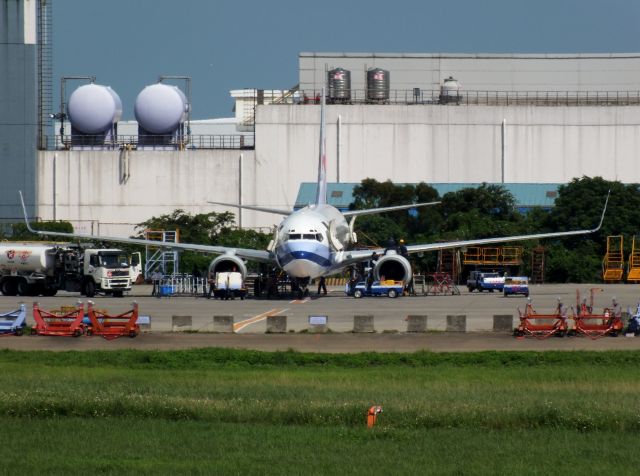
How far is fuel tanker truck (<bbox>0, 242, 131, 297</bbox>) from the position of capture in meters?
67.4

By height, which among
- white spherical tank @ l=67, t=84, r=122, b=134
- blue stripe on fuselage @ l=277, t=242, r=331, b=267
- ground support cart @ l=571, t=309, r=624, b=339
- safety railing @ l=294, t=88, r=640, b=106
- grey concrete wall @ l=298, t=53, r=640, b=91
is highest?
grey concrete wall @ l=298, t=53, r=640, b=91

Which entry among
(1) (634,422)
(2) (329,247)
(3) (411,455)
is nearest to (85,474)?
(3) (411,455)

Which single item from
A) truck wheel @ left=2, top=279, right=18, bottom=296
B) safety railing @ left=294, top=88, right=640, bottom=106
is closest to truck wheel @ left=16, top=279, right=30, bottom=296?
truck wheel @ left=2, top=279, right=18, bottom=296

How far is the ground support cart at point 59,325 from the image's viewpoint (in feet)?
135

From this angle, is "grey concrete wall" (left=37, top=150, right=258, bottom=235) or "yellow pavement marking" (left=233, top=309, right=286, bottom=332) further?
"grey concrete wall" (left=37, top=150, right=258, bottom=235)

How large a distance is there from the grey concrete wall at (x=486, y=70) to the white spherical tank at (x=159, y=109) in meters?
13.3

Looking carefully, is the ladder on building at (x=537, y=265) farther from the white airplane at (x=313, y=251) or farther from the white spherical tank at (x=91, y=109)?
the white spherical tank at (x=91, y=109)

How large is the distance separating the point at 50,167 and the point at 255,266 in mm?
26865

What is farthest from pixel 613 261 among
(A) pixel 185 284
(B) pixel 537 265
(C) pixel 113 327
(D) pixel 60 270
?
(C) pixel 113 327

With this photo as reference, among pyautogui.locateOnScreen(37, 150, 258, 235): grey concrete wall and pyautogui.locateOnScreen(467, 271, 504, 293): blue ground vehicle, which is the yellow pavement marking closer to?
pyautogui.locateOnScreen(467, 271, 504, 293): blue ground vehicle

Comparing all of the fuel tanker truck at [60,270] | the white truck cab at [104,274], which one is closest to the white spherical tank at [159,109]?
the fuel tanker truck at [60,270]

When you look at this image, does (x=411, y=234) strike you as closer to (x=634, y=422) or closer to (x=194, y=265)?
(x=194, y=265)

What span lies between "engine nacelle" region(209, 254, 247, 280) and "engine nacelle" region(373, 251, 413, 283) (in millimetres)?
6835

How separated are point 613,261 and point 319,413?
7033 cm
